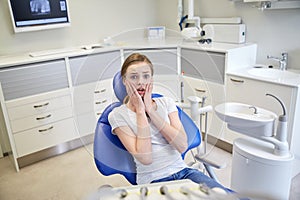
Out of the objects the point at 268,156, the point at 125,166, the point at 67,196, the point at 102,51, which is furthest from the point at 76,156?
the point at 268,156

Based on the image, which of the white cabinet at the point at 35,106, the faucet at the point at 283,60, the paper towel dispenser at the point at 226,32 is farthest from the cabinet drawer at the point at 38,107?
the faucet at the point at 283,60

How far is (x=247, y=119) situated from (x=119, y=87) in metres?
0.92

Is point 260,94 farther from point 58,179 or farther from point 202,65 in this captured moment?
point 58,179

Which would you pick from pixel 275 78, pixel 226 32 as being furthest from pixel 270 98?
pixel 226 32

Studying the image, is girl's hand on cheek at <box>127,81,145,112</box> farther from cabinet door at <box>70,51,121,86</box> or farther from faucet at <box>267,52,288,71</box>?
faucet at <box>267,52,288,71</box>

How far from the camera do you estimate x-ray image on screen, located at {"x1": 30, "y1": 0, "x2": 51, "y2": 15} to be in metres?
2.45

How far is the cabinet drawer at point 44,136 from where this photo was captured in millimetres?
2377

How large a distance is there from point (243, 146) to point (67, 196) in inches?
54.7

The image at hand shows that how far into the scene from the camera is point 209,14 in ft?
9.50

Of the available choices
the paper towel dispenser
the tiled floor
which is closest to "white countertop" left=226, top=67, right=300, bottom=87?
the paper towel dispenser

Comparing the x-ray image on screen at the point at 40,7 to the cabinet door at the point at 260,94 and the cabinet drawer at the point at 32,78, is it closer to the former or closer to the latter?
the cabinet drawer at the point at 32,78

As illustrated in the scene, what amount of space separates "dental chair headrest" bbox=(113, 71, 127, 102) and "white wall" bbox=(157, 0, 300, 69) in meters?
1.73

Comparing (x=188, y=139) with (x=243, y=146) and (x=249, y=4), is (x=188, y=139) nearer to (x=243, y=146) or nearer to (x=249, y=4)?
(x=243, y=146)

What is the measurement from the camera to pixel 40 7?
2504mm
